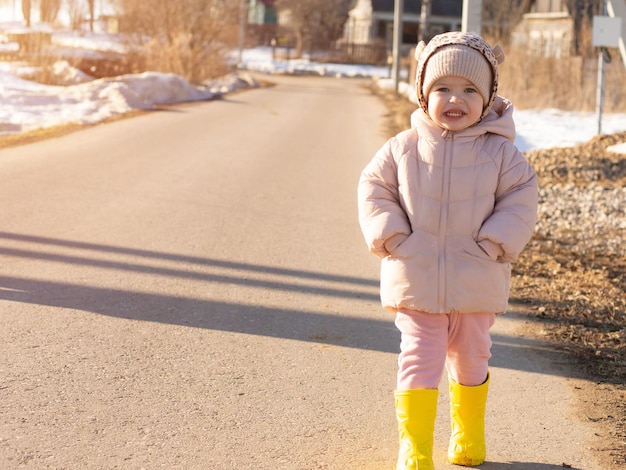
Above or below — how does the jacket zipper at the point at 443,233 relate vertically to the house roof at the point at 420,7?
below

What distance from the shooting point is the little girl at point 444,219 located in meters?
3.77

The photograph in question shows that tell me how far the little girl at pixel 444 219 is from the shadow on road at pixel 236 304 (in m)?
1.62

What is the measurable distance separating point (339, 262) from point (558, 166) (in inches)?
226

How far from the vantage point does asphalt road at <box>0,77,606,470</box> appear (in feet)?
13.3

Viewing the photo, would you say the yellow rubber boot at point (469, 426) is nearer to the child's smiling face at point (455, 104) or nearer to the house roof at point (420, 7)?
the child's smiling face at point (455, 104)

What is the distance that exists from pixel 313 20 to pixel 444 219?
71.7m

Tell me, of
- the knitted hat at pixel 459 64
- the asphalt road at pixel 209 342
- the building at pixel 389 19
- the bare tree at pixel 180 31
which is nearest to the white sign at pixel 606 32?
the asphalt road at pixel 209 342

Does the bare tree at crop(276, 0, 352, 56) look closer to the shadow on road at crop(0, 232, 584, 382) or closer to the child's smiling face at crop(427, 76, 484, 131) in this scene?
the shadow on road at crop(0, 232, 584, 382)

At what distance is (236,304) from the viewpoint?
6.33 m

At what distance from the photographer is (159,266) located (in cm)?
725

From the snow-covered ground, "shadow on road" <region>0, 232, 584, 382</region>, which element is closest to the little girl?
"shadow on road" <region>0, 232, 584, 382</region>

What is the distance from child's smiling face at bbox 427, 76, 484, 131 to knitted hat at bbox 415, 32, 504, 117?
0.10 feet

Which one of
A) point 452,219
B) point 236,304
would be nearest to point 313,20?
point 236,304

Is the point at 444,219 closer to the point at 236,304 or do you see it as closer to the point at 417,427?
the point at 417,427
